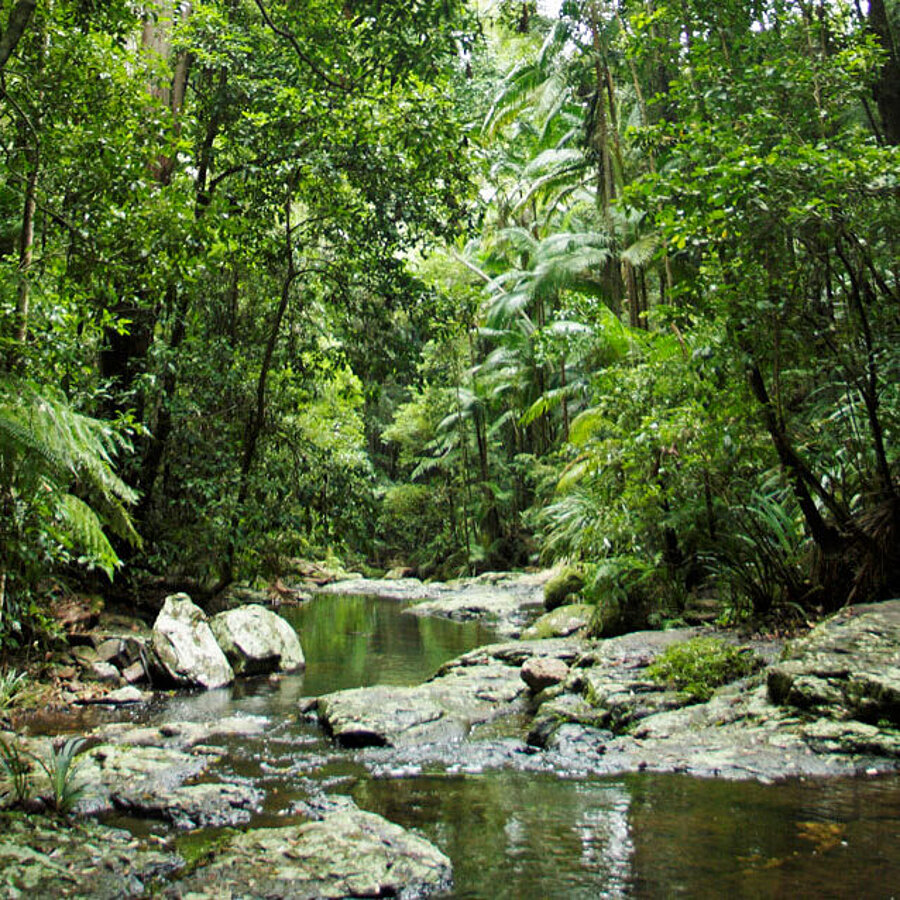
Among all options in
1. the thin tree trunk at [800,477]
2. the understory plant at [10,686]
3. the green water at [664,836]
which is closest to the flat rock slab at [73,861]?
the green water at [664,836]

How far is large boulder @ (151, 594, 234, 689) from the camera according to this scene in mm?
7602

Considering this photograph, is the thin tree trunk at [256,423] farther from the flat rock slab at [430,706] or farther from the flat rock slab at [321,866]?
the flat rock slab at [321,866]

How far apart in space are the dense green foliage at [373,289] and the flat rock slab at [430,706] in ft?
6.34

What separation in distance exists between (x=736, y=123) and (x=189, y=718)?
22.3 feet

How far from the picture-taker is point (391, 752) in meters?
5.14

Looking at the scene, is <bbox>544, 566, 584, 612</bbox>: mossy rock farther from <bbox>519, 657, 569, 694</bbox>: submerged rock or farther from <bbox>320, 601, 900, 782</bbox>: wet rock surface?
<bbox>320, 601, 900, 782</bbox>: wet rock surface

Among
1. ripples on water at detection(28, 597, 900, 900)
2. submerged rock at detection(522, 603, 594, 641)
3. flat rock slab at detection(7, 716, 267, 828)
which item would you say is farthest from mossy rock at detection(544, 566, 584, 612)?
flat rock slab at detection(7, 716, 267, 828)

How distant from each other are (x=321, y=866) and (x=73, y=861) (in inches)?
37.4

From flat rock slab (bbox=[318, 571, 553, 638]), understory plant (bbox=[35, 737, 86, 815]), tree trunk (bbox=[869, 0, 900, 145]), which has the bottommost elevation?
flat rock slab (bbox=[318, 571, 553, 638])

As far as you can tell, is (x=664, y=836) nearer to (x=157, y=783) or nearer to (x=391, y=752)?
(x=391, y=752)

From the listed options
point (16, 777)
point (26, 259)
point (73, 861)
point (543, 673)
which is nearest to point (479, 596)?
point (543, 673)

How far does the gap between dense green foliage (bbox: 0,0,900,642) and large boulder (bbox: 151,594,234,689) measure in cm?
122

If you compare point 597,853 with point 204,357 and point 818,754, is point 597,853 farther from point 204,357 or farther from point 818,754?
point 204,357

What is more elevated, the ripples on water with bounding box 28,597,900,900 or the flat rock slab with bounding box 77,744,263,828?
the ripples on water with bounding box 28,597,900,900
